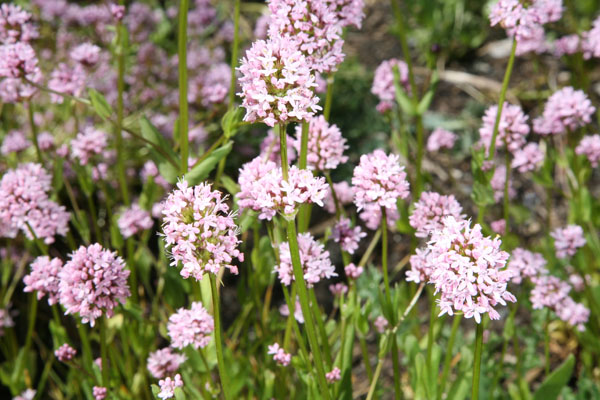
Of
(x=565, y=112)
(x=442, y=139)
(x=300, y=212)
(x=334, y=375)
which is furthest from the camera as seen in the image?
(x=442, y=139)

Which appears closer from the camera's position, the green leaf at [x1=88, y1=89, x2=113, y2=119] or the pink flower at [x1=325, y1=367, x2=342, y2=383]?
the pink flower at [x1=325, y1=367, x2=342, y2=383]

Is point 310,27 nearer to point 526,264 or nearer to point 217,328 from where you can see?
point 217,328

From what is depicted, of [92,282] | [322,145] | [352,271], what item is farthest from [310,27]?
[92,282]

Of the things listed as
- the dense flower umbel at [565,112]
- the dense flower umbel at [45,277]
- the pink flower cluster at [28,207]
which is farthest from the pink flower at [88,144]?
the dense flower umbel at [565,112]

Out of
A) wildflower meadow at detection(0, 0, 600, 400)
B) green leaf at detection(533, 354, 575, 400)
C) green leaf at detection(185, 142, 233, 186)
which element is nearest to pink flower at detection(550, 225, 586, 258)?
wildflower meadow at detection(0, 0, 600, 400)

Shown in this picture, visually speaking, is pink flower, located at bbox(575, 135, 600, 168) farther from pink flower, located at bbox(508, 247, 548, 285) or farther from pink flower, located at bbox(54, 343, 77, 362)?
pink flower, located at bbox(54, 343, 77, 362)
